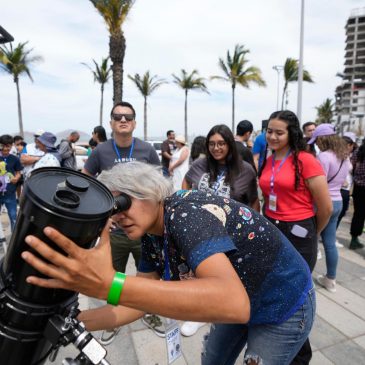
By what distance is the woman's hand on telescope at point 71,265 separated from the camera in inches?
26.4

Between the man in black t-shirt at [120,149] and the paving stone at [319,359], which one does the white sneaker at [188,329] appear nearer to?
the man in black t-shirt at [120,149]

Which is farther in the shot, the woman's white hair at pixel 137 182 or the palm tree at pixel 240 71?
the palm tree at pixel 240 71

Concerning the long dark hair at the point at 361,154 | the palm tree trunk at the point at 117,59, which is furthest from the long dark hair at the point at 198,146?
the palm tree trunk at the point at 117,59

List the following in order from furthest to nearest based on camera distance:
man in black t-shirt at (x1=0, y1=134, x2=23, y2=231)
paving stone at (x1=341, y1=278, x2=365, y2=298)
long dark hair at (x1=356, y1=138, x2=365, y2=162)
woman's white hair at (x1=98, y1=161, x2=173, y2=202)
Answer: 1. man in black t-shirt at (x1=0, y1=134, x2=23, y2=231)
2. long dark hair at (x1=356, y1=138, x2=365, y2=162)
3. paving stone at (x1=341, y1=278, x2=365, y2=298)
4. woman's white hair at (x1=98, y1=161, x2=173, y2=202)

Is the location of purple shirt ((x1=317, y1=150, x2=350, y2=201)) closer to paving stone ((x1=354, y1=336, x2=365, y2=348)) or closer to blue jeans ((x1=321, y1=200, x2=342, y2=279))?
blue jeans ((x1=321, y1=200, x2=342, y2=279))

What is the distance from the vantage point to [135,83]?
2780cm

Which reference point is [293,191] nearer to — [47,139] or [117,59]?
[47,139]

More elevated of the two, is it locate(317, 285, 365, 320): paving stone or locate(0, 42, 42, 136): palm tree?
locate(0, 42, 42, 136): palm tree

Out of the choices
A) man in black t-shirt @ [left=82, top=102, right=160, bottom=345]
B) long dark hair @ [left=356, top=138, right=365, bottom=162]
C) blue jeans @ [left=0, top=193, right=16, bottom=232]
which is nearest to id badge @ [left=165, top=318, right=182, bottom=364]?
man in black t-shirt @ [left=82, top=102, right=160, bottom=345]

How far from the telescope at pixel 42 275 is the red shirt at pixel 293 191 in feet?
6.02

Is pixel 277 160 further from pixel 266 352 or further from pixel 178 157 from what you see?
pixel 178 157

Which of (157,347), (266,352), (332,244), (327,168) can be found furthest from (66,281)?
(327,168)

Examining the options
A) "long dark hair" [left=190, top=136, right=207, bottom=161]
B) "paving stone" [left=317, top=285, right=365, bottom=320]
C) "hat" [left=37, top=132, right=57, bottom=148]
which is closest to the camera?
"paving stone" [left=317, top=285, right=365, bottom=320]

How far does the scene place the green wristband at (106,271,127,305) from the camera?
75 cm
